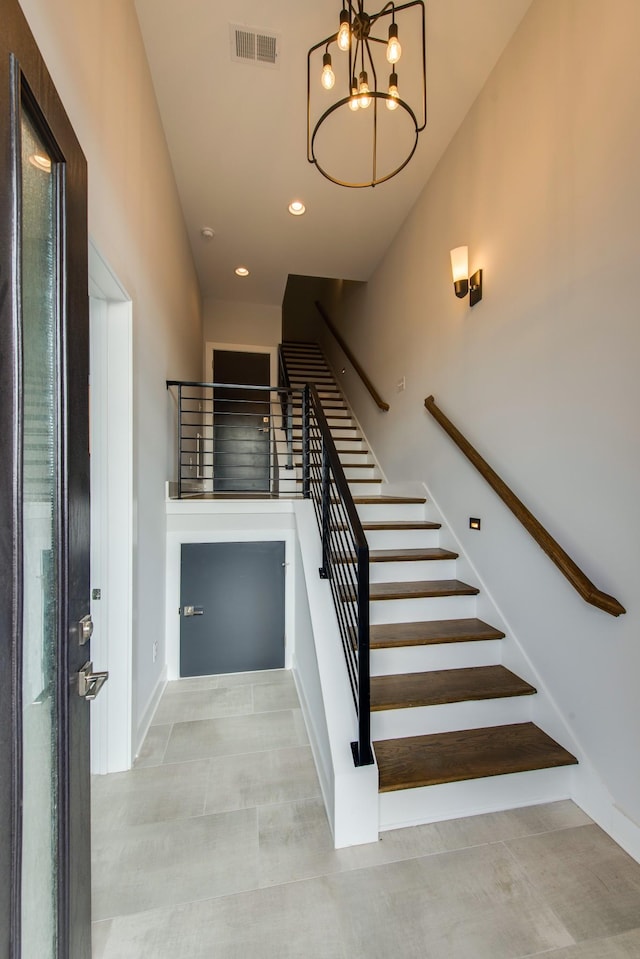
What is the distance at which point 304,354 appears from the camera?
7609 mm

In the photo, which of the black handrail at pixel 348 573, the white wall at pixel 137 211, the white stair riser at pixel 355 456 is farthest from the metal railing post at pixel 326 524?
the white stair riser at pixel 355 456

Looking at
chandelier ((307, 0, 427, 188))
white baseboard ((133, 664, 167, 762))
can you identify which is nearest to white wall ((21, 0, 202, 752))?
white baseboard ((133, 664, 167, 762))

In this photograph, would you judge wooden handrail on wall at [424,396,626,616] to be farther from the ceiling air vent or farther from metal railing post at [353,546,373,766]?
the ceiling air vent

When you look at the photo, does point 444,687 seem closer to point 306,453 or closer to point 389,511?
point 389,511

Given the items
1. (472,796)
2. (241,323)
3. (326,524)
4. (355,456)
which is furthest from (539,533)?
(241,323)

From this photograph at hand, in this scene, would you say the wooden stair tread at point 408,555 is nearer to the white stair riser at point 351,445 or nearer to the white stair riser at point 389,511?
the white stair riser at point 389,511

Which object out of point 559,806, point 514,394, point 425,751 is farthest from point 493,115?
point 559,806

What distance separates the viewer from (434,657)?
85.9 inches

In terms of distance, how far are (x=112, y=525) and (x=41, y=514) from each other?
3.54ft

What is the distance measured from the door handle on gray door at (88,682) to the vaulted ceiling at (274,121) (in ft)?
9.97

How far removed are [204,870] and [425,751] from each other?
99 cm

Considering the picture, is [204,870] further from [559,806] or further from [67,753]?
[559,806]

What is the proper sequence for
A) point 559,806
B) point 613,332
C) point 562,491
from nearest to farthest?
A: point 613,332, point 559,806, point 562,491

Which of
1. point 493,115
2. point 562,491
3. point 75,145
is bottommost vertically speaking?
point 562,491
